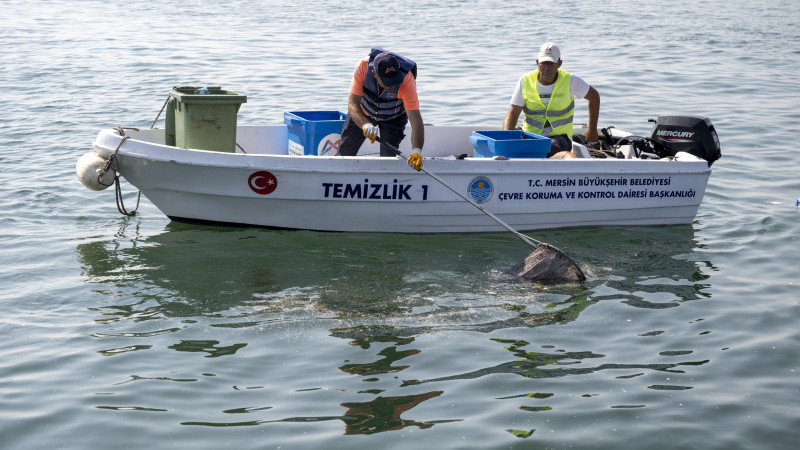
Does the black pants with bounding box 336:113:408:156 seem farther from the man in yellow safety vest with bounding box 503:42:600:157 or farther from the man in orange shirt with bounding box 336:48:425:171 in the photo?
the man in yellow safety vest with bounding box 503:42:600:157

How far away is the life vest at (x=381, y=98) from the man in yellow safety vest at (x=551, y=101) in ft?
4.29

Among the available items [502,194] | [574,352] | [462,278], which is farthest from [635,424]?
[502,194]

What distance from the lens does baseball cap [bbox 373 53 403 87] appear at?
784 centimetres

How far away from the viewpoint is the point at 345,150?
8594mm

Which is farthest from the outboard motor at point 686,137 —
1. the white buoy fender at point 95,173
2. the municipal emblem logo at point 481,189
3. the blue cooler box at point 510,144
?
the white buoy fender at point 95,173

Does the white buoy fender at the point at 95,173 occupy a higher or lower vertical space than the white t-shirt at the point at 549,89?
lower

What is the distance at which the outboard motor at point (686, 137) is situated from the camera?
921cm

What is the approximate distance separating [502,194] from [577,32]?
14383 millimetres

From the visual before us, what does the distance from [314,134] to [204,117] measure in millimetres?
1246

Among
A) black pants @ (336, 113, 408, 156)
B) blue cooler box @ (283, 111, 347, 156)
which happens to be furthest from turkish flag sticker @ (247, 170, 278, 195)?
blue cooler box @ (283, 111, 347, 156)

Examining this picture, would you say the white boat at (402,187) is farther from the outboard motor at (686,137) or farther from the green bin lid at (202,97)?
the green bin lid at (202,97)

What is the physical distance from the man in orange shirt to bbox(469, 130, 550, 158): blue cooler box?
76cm

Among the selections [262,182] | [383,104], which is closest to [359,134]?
[383,104]

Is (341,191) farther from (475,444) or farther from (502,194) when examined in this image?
(475,444)
